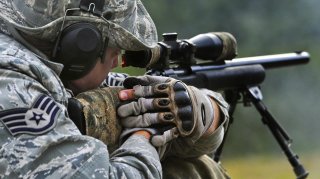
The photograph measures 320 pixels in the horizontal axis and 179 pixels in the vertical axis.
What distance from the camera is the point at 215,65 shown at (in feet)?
10.4

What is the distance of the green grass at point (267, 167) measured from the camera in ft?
24.0

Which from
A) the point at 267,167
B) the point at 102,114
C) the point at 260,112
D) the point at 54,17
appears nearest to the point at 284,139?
the point at 260,112

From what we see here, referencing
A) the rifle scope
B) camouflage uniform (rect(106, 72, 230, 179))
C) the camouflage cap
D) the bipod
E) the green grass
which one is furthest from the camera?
the green grass

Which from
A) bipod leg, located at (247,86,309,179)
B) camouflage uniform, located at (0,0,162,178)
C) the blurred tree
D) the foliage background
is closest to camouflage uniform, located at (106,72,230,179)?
camouflage uniform, located at (0,0,162,178)

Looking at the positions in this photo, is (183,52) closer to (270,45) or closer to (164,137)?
(164,137)

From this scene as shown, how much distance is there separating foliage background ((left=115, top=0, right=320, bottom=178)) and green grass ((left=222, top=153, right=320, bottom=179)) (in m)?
0.03

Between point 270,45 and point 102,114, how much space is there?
6795 millimetres

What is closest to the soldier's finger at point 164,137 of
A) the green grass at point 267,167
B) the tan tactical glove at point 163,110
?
the tan tactical glove at point 163,110

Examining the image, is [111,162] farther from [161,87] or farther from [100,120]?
[161,87]

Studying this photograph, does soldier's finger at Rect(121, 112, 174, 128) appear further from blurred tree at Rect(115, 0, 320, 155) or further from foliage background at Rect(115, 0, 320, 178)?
blurred tree at Rect(115, 0, 320, 155)

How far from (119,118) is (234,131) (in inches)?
249

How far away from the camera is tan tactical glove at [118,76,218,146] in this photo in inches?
87.9

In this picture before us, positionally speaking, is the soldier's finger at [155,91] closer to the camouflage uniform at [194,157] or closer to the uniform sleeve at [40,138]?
the camouflage uniform at [194,157]

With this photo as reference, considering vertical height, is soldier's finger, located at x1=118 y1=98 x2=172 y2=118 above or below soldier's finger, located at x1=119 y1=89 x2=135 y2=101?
below
